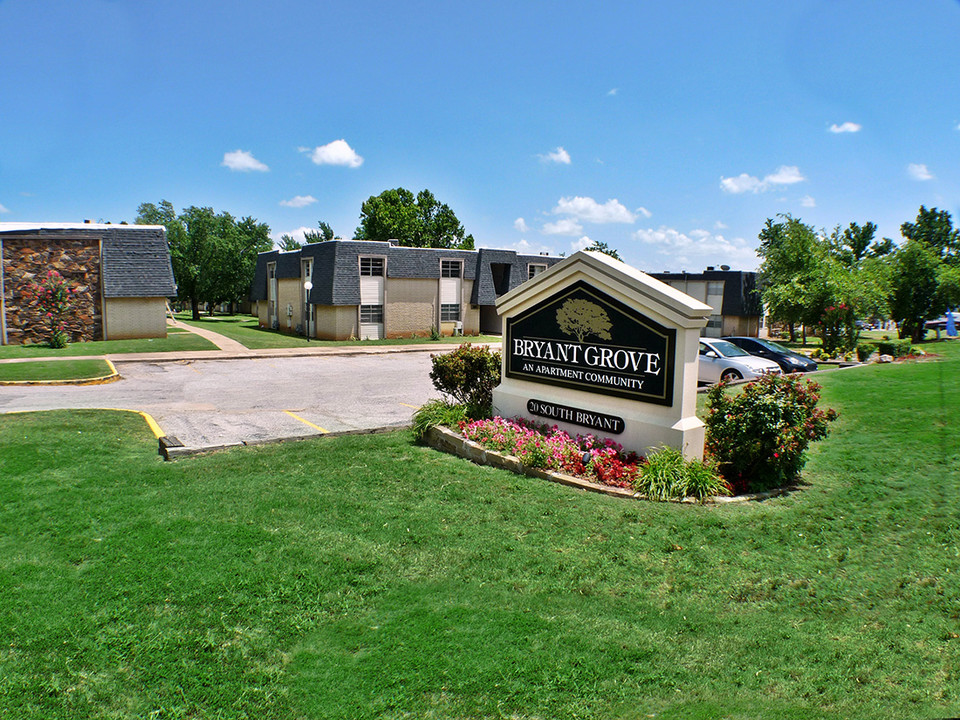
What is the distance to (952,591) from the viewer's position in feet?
16.0

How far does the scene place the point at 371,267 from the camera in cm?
3738

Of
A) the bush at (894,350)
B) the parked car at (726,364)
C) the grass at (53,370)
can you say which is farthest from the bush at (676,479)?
the bush at (894,350)

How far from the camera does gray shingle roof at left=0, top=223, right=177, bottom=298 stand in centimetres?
3050

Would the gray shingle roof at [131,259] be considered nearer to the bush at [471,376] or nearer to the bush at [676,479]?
the bush at [471,376]

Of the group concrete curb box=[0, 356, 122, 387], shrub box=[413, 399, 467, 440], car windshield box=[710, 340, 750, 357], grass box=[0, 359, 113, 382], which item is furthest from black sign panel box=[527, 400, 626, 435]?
grass box=[0, 359, 113, 382]

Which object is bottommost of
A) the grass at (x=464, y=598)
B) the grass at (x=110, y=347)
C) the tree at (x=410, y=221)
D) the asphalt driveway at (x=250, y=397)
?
the grass at (x=464, y=598)

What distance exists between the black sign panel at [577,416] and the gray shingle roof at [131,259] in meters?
26.9

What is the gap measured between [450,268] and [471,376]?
30190 mm

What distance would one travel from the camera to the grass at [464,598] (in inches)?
151

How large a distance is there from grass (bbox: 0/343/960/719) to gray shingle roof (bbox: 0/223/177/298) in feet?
84.1

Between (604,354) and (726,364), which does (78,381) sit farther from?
(726,364)

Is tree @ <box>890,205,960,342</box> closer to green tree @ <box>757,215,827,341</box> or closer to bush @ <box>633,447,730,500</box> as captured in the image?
green tree @ <box>757,215,827,341</box>

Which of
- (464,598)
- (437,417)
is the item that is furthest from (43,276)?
(464,598)

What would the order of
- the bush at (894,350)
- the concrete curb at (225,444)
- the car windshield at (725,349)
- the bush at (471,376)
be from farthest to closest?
the bush at (894,350) < the car windshield at (725,349) < the bush at (471,376) < the concrete curb at (225,444)
